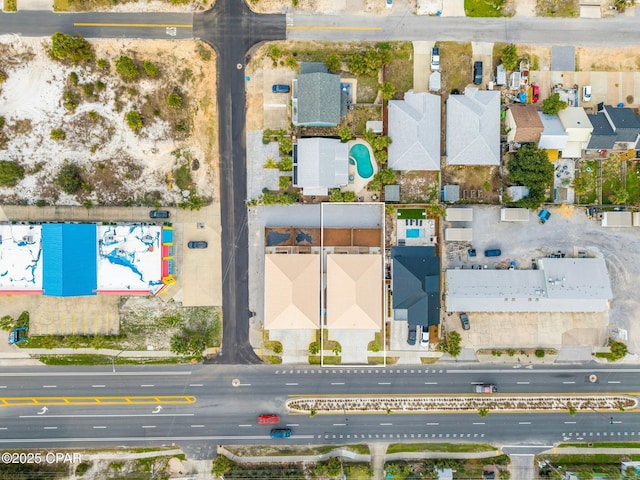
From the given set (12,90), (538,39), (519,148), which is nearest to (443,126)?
(519,148)

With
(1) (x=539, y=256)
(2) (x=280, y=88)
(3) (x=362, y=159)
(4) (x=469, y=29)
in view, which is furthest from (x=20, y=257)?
(1) (x=539, y=256)

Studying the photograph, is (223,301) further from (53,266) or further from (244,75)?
(244,75)

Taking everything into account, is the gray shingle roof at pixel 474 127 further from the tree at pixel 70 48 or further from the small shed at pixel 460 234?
the tree at pixel 70 48

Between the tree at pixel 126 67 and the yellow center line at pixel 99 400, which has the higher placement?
the tree at pixel 126 67

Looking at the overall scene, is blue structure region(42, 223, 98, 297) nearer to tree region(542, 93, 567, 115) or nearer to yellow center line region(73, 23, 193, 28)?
yellow center line region(73, 23, 193, 28)

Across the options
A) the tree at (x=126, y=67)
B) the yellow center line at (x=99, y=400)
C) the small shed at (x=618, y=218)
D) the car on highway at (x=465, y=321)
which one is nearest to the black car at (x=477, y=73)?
the small shed at (x=618, y=218)

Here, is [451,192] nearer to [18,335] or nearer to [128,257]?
[128,257]
